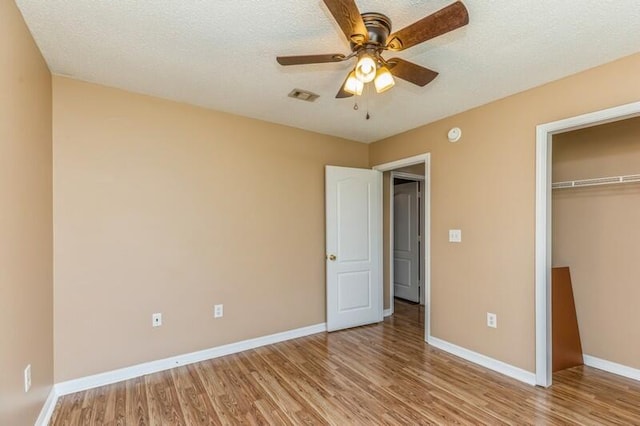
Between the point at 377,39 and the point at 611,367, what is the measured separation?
3.41 m

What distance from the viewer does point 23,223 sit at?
1800mm

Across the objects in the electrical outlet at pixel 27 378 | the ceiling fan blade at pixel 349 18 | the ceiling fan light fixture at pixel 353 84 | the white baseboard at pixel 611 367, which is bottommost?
the white baseboard at pixel 611 367

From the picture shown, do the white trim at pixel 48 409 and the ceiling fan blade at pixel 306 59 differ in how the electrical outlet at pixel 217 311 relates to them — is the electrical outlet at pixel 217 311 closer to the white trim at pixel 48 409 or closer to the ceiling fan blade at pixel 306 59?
the white trim at pixel 48 409

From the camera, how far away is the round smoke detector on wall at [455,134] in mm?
3228

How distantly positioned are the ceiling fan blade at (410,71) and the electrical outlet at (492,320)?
2228 millimetres

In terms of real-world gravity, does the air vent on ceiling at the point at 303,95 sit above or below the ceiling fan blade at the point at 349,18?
above

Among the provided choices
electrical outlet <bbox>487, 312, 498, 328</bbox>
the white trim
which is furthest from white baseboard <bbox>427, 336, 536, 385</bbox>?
the white trim

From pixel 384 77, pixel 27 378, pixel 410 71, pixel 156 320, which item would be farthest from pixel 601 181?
pixel 27 378

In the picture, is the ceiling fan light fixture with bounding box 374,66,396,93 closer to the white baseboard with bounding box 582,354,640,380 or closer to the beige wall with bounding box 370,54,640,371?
the beige wall with bounding box 370,54,640,371

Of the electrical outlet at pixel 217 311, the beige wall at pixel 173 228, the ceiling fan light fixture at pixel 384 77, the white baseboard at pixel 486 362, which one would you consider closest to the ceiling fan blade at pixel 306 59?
the ceiling fan light fixture at pixel 384 77

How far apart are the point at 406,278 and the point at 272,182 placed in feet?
10.2

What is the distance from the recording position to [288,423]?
6.93 ft

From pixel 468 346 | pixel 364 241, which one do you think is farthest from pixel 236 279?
pixel 468 346

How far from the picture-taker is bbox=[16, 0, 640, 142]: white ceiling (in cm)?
170
